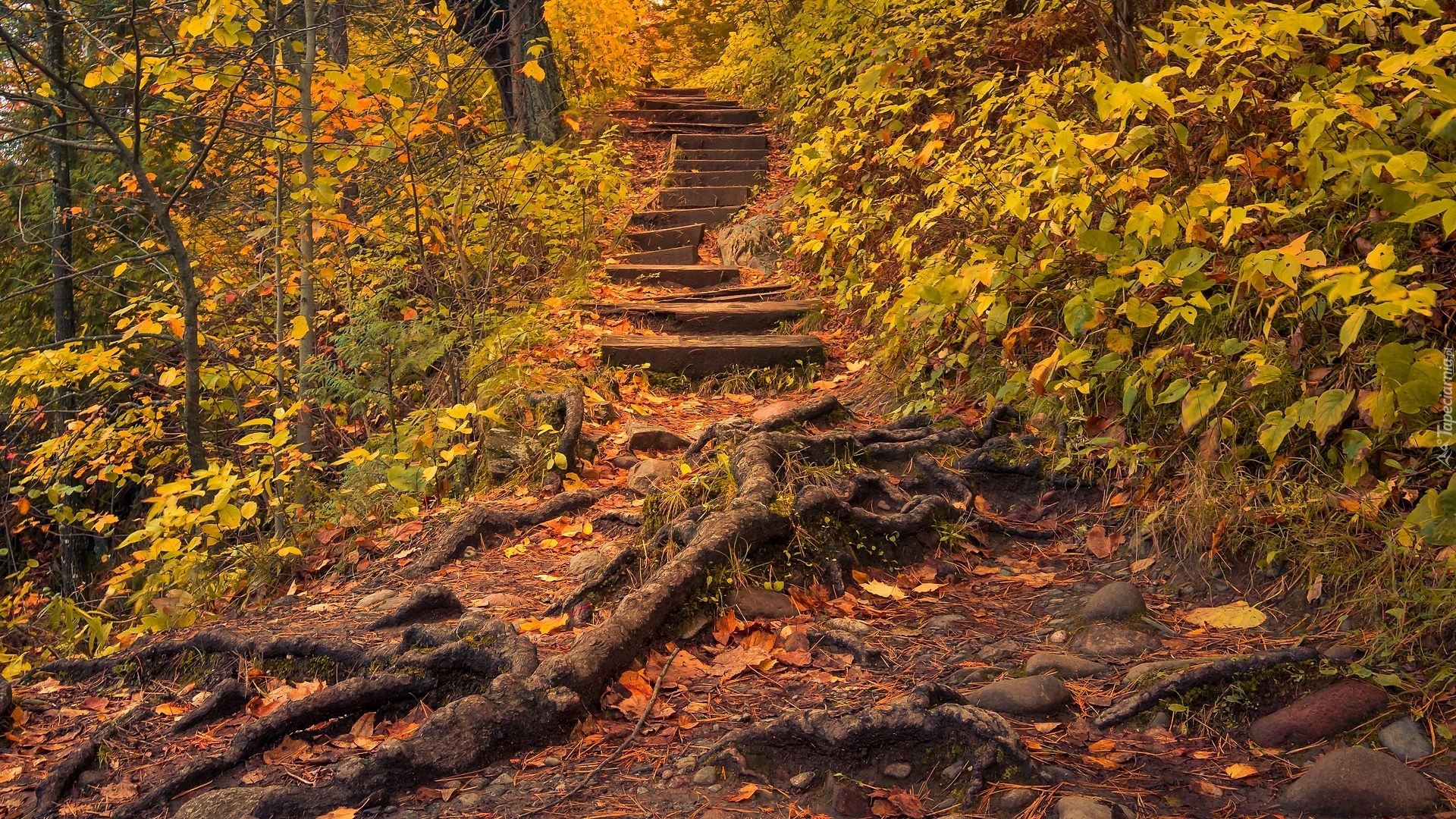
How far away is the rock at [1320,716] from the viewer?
2365 millimetres

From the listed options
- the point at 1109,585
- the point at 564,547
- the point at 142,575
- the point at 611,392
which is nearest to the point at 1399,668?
the point at 1109,585

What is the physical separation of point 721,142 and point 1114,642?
10.7 meters

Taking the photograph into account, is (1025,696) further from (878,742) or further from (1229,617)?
(1229,617)

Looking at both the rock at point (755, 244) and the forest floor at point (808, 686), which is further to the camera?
the rock at point (755, 244)

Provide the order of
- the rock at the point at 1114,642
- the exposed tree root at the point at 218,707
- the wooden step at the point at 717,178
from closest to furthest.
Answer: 1. the rock at the point at 1114,642
2. the exposed tree root at the point at 218,707
3. the wooden step at the point at 717,178

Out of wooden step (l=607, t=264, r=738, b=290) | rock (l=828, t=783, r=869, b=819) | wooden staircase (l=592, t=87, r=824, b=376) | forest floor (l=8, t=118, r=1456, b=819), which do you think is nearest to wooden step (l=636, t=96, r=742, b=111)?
wooden staircase (l=592, t=87, r=824, b=376)

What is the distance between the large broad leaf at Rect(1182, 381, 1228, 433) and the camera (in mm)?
3227

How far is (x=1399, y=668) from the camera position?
8.23ft

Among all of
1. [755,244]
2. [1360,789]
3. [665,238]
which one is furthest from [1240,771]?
[665,238]

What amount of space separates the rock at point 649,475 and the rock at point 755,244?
458 cm

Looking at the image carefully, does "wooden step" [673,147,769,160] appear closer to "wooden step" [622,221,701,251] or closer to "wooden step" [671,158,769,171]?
"wooden step" [671,158,769,171]

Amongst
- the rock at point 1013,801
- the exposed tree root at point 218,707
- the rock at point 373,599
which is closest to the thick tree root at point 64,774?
the exposed tree root at point 218,707

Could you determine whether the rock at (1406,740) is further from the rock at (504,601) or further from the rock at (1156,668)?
the rock at (504,601)

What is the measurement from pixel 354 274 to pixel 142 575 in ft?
10.2
